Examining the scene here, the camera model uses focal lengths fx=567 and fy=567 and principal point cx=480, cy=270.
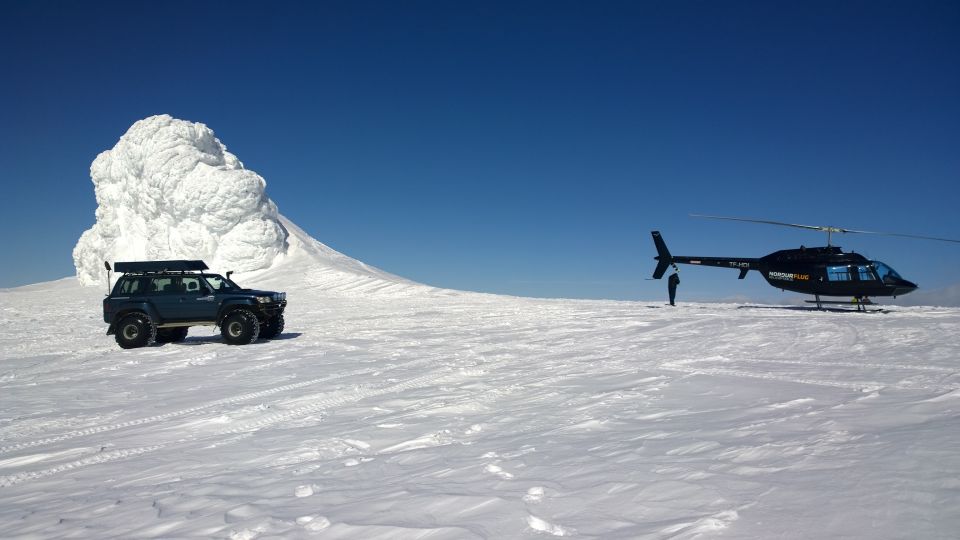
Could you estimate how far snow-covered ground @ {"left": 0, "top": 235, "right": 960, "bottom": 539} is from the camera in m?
3.48

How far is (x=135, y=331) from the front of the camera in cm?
1462

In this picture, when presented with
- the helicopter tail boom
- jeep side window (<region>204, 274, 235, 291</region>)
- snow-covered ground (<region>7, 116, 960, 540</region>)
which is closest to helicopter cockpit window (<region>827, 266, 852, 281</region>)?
the helicopter tail boom

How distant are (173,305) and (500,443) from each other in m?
12.8

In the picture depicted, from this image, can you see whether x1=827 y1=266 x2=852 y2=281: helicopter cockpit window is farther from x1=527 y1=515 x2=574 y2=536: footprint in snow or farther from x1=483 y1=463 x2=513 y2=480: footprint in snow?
x1=527 y1=515 x2=574 y2=536: footprint in snow

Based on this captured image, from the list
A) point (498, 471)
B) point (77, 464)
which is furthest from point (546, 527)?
point (77, 464)

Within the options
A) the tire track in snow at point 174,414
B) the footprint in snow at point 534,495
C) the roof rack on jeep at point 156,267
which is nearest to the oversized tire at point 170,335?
the roof rack on jeep at point 156,267

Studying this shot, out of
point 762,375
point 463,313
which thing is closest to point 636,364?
point 762,375

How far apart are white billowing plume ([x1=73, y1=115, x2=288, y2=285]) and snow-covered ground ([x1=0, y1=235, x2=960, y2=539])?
149 ft

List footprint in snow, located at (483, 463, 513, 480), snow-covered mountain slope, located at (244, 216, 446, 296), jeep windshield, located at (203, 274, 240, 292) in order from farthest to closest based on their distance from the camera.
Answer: snow-covered mountain slope, located at (244, 216, 446, 296), jeep windshield, located at (203, 274, 240, 292), footprint in snow, located at (483, 463, 513, 480)

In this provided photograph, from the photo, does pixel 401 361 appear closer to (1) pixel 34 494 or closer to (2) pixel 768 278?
(1) pixel 34 494

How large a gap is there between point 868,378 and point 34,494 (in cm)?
932

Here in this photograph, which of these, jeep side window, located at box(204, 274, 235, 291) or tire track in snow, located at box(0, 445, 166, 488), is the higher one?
jeep side window, located at box(204, 274, 235, 291)

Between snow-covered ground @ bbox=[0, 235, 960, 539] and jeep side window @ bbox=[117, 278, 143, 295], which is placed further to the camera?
jeep side window @ bbox=[117, 278, 143, 295]

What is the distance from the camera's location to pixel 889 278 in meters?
19.8
